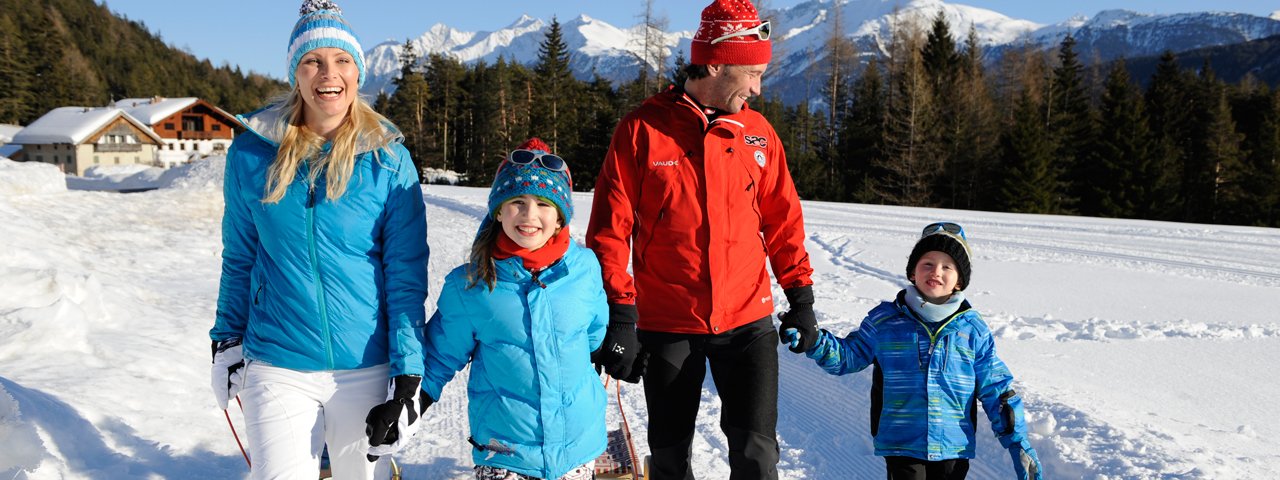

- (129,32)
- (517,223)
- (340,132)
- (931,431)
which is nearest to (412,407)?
(517,223)

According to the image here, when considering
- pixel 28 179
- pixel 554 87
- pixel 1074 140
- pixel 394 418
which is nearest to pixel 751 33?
pixel 394 418

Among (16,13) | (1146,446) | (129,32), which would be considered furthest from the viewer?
(129,32)

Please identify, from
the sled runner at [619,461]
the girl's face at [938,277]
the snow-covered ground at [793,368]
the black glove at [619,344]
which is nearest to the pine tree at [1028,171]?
the snow-covered ground at [793,368]

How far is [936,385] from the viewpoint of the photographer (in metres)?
2.67

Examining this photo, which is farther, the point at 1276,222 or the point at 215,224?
the point at 1276,222

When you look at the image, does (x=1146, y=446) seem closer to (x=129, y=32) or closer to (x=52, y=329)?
(x=52, y=329)

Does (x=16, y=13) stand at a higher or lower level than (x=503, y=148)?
higher

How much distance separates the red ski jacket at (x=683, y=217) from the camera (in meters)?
2.62

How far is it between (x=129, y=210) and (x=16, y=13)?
307 feet

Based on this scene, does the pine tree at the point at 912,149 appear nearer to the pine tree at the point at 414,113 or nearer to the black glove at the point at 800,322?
the pine tree at the point at 414,113

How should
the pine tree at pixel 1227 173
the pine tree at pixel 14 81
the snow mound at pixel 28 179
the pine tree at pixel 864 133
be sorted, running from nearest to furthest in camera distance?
1. the snow mound at pixel 28 179
2. the pine tree at pixel 1227 173
3. the pine tree at pixel 864 133
4. the pine tree at pixel 14 81

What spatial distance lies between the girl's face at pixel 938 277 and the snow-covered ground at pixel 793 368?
1384mm

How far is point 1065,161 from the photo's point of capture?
30.8 meters

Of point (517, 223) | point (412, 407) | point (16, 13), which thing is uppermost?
point (16, 13)
